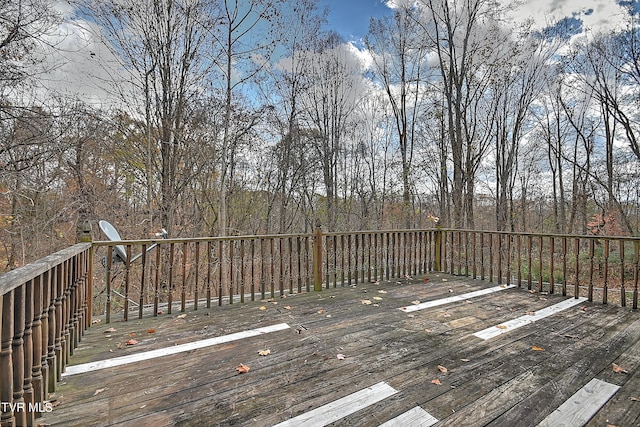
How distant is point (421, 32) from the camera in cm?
878

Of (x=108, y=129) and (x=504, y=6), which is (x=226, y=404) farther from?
(x=504, y=6)

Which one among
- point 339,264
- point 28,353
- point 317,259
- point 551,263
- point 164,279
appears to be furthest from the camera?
point 164,279

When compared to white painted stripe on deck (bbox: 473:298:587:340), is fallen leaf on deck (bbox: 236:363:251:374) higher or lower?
higher

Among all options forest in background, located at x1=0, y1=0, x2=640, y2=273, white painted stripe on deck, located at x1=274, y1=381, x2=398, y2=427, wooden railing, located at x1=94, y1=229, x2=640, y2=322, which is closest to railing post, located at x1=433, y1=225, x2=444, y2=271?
wooden railing, located at x1=94, y1=229, x2=640, y2=322

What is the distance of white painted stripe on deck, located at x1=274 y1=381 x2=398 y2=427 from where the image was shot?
1585 millimetres

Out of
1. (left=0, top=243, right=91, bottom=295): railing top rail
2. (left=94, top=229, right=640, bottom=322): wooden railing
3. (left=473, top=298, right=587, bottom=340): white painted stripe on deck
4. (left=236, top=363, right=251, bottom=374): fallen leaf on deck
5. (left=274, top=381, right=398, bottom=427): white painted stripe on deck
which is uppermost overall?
(left=0, top=243, right=91, bottom=295): railing top rail

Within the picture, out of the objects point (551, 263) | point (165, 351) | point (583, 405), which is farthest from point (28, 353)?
point (551, 263)

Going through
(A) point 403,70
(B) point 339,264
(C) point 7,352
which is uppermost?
(A) point 403,70

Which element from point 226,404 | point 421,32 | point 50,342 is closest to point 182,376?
point 226,404

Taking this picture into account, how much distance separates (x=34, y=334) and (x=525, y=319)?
13.6 ft

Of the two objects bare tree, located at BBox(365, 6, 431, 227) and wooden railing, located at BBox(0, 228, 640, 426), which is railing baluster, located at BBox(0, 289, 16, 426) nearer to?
wooden railing, located at BBox(0, 228, 640, 426)

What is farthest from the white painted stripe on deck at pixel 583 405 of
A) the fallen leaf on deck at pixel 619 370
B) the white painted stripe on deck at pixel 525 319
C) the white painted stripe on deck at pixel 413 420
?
the white painted stripe on deck at pixel 525 319

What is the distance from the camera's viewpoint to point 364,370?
6.99 ft

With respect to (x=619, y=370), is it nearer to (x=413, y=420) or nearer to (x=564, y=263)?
(x=413, y=420)
